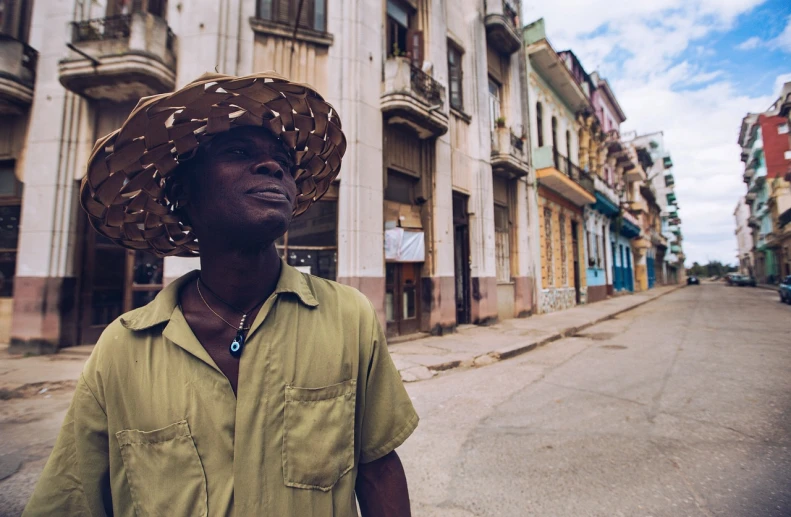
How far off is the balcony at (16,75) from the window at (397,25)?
7.18 metres

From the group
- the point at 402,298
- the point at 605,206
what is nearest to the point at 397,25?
the point at 402,298

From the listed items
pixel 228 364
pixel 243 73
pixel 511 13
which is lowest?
pixel 228 364

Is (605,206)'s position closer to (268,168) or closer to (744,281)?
(268,168)

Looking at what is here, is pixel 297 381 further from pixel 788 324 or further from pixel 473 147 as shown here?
pixel 788 324

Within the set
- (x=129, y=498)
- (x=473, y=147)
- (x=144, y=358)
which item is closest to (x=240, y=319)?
(x=144, y=358)

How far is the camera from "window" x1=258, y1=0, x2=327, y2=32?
7414mm

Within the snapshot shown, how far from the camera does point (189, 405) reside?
3.20 feet

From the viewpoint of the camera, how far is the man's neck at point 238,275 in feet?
3.88

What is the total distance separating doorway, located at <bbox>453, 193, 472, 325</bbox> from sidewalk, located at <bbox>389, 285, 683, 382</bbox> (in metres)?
0.58

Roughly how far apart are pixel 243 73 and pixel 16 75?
4.16m

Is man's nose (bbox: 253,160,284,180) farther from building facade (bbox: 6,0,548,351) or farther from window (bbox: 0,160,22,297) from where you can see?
window (bbox: 0,160,22,297)

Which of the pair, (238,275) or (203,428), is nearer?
(203,428)

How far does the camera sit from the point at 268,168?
3.81 feet

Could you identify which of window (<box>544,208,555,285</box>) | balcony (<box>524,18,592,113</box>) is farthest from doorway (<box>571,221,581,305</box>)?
balcony (<box>524,18,592,113</box>)
